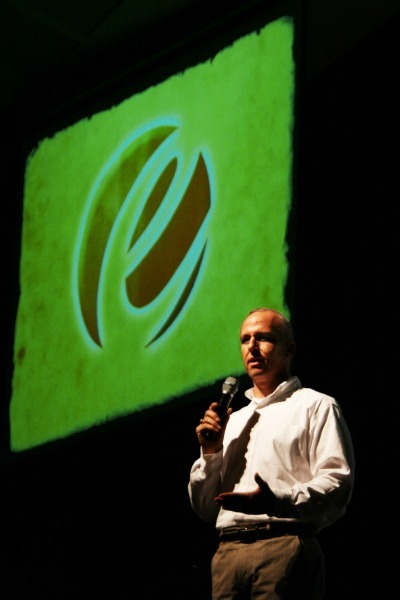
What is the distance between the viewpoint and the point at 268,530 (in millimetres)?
2090

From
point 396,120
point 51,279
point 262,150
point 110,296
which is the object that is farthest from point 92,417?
point 396,120

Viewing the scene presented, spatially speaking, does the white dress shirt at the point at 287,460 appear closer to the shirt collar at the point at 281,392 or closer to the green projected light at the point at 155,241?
the shirt collar at the point at 281,392

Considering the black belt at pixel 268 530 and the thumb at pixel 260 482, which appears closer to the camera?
the thumb at pixel 260 482

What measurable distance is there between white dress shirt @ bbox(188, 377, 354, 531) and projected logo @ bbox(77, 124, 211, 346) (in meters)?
0.99

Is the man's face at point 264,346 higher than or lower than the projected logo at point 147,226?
lower

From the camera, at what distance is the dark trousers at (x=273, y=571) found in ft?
6.64

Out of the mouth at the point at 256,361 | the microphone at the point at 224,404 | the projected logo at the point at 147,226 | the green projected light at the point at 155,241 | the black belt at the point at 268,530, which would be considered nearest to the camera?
the black belt at the point at 268,530

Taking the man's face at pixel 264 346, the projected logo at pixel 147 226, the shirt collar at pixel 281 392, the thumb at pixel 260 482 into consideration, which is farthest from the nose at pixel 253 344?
the projected logo at pixel 147 226

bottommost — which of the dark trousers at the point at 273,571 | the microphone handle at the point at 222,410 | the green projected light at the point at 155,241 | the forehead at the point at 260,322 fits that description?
the dark trousers at the point at 273,571

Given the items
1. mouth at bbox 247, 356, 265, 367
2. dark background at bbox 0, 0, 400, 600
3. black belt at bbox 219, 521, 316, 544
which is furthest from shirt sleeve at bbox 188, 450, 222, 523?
dark background at bbox 0, 0, 400, 600

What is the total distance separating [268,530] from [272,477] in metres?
0.12

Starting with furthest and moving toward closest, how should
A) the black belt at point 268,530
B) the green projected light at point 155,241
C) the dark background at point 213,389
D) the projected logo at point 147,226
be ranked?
the projected logo at point 147,226
the green projected light at point 155,241
the dark background at point 213,389
the black belt at point 268,530

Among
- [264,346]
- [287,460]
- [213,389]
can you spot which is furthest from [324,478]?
[213,389]

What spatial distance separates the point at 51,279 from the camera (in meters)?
3.82
